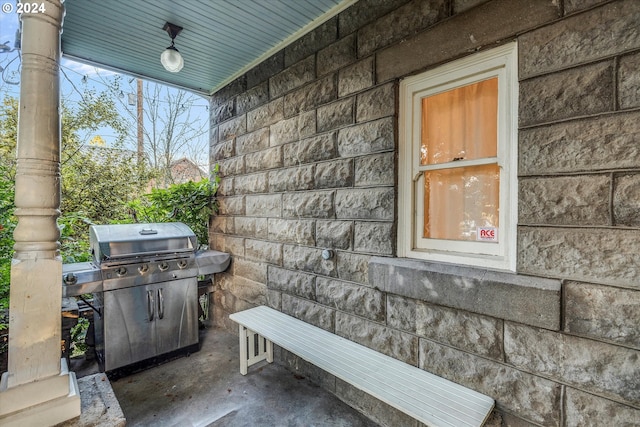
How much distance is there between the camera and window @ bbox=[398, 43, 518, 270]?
1595mm

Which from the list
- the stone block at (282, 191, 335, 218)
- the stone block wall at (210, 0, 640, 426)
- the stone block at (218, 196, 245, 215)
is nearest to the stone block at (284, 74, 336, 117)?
the stone block wall at (210, 0, 640, 426)

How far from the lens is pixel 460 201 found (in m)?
1.82

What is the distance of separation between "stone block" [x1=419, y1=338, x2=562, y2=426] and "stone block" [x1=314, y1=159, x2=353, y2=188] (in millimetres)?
1243

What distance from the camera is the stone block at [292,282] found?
2590 mm

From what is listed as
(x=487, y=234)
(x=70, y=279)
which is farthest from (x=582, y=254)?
(x=70, y=279)

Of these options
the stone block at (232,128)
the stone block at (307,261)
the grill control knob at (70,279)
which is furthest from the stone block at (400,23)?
the grill control knob at (70,279)

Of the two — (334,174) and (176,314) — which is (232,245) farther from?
(334,174)

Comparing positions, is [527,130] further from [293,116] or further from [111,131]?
[111,131]

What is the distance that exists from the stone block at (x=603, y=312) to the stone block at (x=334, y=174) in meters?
1.44

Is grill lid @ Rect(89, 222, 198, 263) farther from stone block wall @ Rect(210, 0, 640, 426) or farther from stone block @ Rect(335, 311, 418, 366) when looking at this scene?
stone block @ Rect(335, 311, 418, 366)

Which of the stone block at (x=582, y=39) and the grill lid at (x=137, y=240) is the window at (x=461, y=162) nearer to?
the stone block at (x=582, y=39)

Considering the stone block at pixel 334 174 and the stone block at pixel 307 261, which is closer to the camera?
the stone block at pixel 334 174

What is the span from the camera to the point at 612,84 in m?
1.24

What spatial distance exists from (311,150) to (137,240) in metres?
1.88
